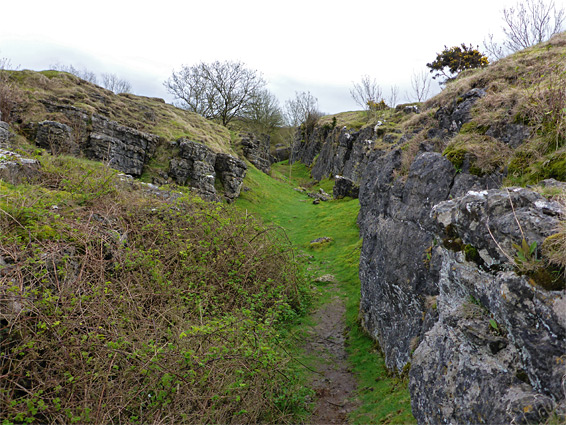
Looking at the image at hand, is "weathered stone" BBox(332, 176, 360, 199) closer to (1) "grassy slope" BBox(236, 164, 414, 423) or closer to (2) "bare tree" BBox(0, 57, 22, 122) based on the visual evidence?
(1) "grassy slope" BBox(236, 164, 414, 423)

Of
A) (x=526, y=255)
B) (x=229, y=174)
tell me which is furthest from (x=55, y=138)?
(x=526, y=255)

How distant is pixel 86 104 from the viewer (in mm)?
23312

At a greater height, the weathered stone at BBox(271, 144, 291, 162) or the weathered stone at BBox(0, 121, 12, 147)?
the weathered stone at BBox(271, 144, 291, 162)

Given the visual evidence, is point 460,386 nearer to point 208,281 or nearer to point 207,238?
point 208,281

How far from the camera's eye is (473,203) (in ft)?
14.7

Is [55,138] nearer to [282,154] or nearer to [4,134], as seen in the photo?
[4,134]

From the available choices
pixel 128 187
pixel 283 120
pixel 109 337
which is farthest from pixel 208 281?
pixel 283 120

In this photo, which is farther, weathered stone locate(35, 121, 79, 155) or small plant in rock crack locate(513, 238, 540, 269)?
weathered stone locate(35, 121, 79, 155)

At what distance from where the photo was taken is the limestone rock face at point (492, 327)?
3061mm

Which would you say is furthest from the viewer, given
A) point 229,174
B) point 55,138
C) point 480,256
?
point 229,174

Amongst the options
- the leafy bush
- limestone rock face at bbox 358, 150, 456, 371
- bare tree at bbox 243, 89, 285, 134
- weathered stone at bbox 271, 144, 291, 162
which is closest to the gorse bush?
limestone rock face at bbox 358, 150, 456, 371

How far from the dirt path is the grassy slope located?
0.29 metres

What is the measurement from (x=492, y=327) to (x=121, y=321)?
6.45m

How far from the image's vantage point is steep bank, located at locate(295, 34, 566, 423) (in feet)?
10.6
